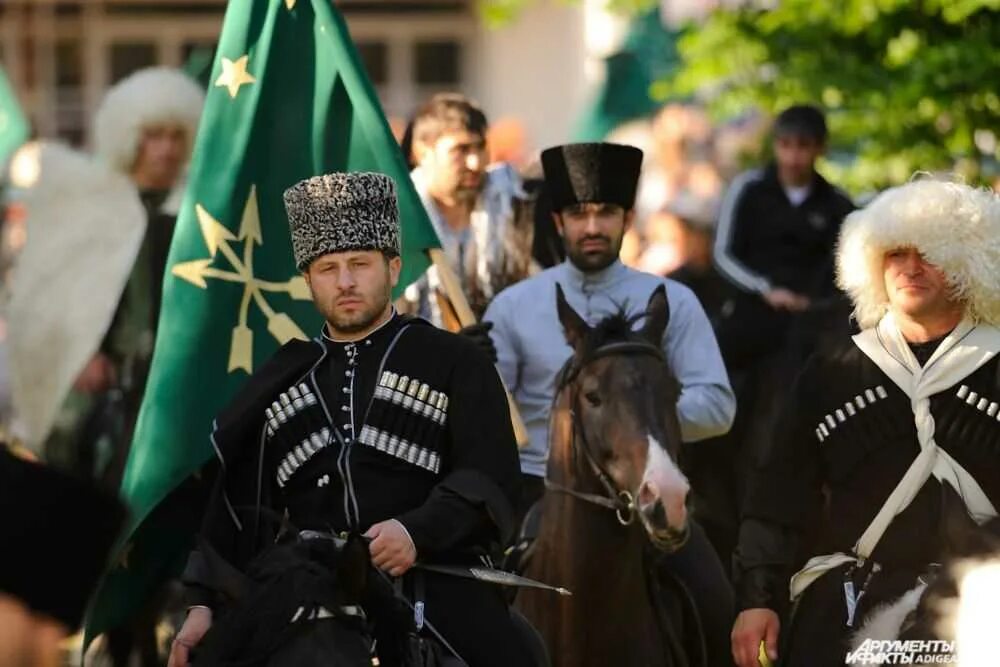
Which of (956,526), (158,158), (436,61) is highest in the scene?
(436,61)

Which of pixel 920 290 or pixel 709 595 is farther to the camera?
pixel 709 595

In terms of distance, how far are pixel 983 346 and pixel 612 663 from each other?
1.72 m

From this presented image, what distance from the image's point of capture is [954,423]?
839 centimetres

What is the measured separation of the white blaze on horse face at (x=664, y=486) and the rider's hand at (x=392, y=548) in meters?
1.72

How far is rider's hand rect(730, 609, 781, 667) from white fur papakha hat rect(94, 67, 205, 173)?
541cm

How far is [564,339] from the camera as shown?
1026cm

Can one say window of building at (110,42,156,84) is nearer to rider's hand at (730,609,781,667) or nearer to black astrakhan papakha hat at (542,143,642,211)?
black astrakhan papakha hat at (542,143,642,211)

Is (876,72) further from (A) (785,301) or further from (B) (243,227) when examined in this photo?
(B) (243,227)

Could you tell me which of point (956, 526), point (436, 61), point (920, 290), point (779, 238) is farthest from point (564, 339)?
point (436, 61)

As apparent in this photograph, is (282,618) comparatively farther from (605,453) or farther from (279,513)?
(605,453)

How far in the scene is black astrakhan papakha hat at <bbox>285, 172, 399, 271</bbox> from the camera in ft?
25.7

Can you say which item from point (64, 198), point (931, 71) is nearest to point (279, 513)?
point (64, 198)

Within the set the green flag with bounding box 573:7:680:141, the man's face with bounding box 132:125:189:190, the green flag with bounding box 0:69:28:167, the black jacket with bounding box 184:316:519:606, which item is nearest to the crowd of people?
the black jacket with bounding box 184:316:519:606

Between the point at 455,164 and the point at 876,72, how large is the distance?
13.3ft
